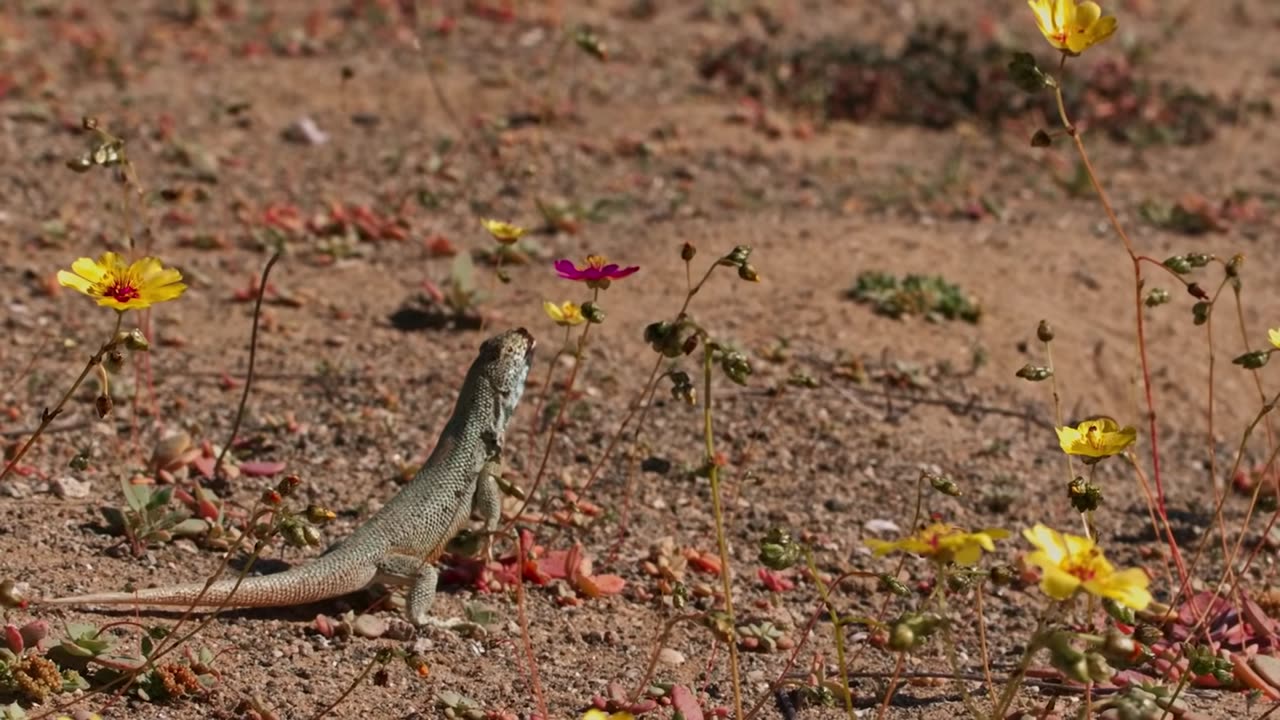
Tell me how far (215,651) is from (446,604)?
82cm

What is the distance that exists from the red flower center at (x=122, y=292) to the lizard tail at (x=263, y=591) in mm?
825

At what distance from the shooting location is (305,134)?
9.51 meters

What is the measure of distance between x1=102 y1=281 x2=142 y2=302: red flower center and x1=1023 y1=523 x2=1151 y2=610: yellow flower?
7.45ft

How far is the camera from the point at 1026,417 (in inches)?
272

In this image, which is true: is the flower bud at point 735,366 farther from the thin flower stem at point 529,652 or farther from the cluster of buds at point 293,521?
the cluster of buds at point 293,521

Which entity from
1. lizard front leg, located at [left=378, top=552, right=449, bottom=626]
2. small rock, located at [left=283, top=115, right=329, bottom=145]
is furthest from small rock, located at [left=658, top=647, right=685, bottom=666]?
small rock, located at [left=283, top=115, right=329, bottom=145]

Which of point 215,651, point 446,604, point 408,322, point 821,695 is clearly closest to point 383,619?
point 446,604

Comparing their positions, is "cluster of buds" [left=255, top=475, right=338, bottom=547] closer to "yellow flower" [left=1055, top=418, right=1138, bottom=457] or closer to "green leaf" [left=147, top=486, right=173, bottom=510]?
"green leaf" [left=147, top=486, right=173, bottom=510]

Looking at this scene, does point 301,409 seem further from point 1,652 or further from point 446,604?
point 1,652

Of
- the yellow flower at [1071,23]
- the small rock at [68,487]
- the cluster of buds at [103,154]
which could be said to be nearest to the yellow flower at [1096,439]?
the yellow flower at [1071,23]

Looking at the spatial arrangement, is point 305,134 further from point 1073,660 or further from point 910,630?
point 1073,660

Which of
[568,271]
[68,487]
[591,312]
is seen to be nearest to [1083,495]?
[591,312]

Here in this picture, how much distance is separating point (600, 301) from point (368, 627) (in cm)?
293

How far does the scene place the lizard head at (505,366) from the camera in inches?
212
